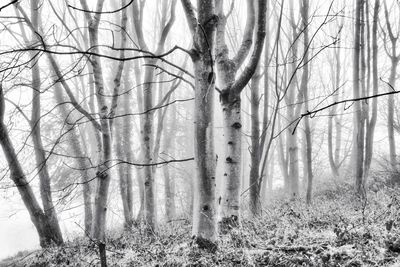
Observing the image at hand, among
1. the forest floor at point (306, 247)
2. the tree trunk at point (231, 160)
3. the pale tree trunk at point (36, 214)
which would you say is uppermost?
the tree trunk at point (231, 160)

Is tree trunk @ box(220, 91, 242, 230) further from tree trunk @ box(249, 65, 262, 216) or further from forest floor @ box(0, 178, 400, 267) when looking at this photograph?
tree trunk @ box(249, 65, 262, 216)

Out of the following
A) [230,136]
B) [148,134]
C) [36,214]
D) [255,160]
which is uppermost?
[230,136]

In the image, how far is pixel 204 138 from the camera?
2857 millimetres

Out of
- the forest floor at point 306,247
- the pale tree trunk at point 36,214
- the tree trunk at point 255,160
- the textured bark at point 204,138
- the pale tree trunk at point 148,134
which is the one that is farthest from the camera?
the pale tree trunk at point 36,214

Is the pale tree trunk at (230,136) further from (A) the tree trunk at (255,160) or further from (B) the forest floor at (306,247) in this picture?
(A) the tree trunk at (255,160)

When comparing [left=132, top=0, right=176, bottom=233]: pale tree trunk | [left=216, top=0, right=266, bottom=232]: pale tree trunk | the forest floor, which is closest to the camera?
the forest floor

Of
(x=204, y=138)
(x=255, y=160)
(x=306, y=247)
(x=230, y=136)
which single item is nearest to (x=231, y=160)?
(x=230, y=136)

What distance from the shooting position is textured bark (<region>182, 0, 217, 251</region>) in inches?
112

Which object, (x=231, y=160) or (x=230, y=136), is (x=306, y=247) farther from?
(x=230, y=136)

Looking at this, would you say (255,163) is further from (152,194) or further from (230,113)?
(230,113)

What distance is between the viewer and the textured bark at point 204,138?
2.84m

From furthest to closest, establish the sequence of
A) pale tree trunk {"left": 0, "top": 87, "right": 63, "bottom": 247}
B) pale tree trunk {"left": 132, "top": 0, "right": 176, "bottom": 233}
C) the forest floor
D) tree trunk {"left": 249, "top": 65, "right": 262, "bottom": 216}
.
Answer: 1. pale tree trunk {"left": 0, "top": 87, "right": 63, "bottom": 247}
2. pale tree trunk {"left": 132, "top": 0, "right": 176, "bottom": 233}
3. tree trunk {"left": 249, "top": 65, "right": 262, "bottom": 216}
4. the forest floor

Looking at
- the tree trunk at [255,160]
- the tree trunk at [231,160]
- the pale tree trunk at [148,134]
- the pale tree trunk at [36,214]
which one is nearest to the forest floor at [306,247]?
the tree trunk at [231,160]

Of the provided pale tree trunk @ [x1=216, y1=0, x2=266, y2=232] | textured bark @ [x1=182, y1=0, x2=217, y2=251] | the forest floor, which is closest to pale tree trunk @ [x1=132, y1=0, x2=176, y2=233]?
the forest floor
